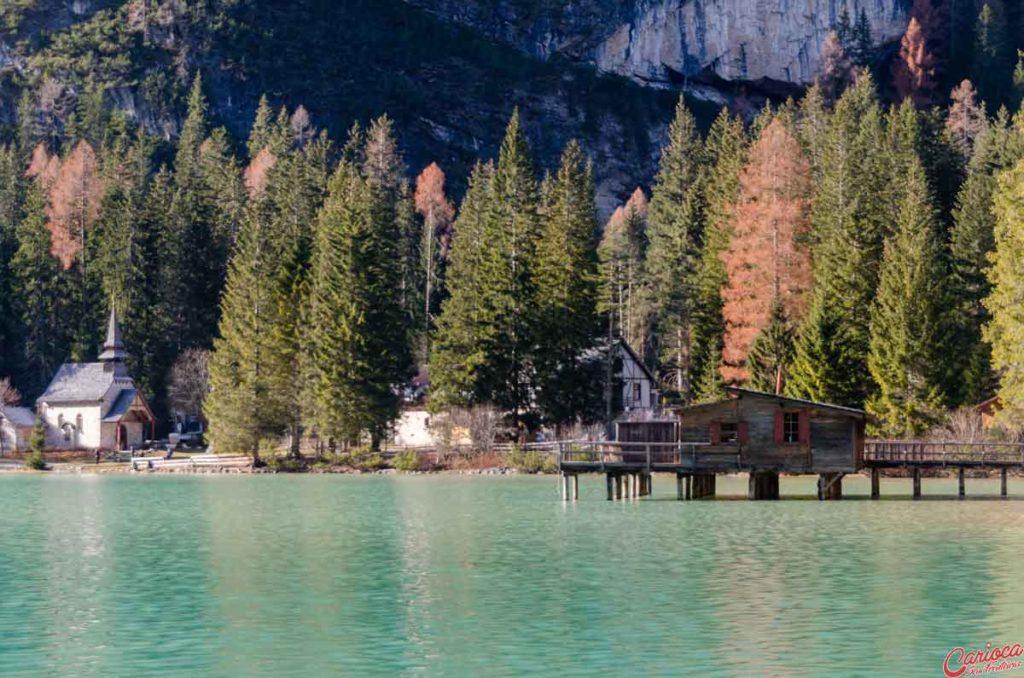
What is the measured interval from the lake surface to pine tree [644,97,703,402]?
41.3m

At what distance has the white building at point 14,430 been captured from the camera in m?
115

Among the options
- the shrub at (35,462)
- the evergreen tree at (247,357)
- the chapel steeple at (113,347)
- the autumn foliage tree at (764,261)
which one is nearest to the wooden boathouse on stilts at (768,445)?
the autumn foliage tree at (764,261)

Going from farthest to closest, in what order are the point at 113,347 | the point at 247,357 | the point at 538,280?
the point at 113,347, the point at 538,280, the point at 247,357

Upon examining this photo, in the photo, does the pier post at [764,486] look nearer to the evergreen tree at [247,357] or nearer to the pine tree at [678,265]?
the pine tree at [678,265]

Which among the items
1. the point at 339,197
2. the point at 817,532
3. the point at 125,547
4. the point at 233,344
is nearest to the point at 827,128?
the point at 339,197

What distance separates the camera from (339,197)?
10856 cm

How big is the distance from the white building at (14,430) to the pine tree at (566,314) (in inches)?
1466

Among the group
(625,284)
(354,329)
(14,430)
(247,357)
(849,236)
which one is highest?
(625,284)

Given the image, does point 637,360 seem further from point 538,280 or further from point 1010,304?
point 1010,304

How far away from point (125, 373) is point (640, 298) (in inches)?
1449

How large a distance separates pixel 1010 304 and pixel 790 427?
13258 millimetres

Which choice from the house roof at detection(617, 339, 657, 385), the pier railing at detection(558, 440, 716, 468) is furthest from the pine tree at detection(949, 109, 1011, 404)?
the house roof at detection(617, 339, 657, 385)

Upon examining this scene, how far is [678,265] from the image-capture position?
4193 inches

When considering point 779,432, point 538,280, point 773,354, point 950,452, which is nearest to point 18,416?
point 538,280
